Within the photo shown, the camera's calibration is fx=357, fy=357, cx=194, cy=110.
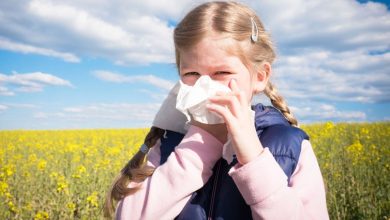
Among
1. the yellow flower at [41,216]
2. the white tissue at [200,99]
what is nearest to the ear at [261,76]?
the white tissue at [200,99]

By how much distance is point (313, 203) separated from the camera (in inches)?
47.5

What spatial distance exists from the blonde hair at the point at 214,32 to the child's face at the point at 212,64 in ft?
0.09

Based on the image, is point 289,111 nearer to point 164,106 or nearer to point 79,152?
point 164,106

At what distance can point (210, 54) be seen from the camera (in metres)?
1.29

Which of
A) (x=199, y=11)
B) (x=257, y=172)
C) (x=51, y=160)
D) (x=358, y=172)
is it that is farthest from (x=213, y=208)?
(x=51, y=160)

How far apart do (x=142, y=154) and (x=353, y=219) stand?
8.76ft

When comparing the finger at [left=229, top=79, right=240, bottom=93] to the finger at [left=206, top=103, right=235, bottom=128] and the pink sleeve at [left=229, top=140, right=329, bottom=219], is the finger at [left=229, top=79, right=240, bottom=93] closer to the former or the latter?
the finger at [left=206, top=103, right=235, bottom=128]

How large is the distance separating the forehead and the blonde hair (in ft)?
0.06

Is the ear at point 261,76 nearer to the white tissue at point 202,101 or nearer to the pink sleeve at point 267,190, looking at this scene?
the white tissue at point 202,101

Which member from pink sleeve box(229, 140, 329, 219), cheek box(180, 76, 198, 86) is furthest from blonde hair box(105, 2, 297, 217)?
pink sleeve box(229, 140, 329, 219)

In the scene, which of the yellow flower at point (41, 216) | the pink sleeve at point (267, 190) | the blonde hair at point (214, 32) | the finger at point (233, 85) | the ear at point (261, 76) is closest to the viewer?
the pink sleeve at point (267, 190)

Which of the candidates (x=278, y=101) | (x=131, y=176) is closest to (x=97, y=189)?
(x=131, y=176)

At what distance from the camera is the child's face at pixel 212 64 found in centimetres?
128

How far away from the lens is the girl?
1088mm
